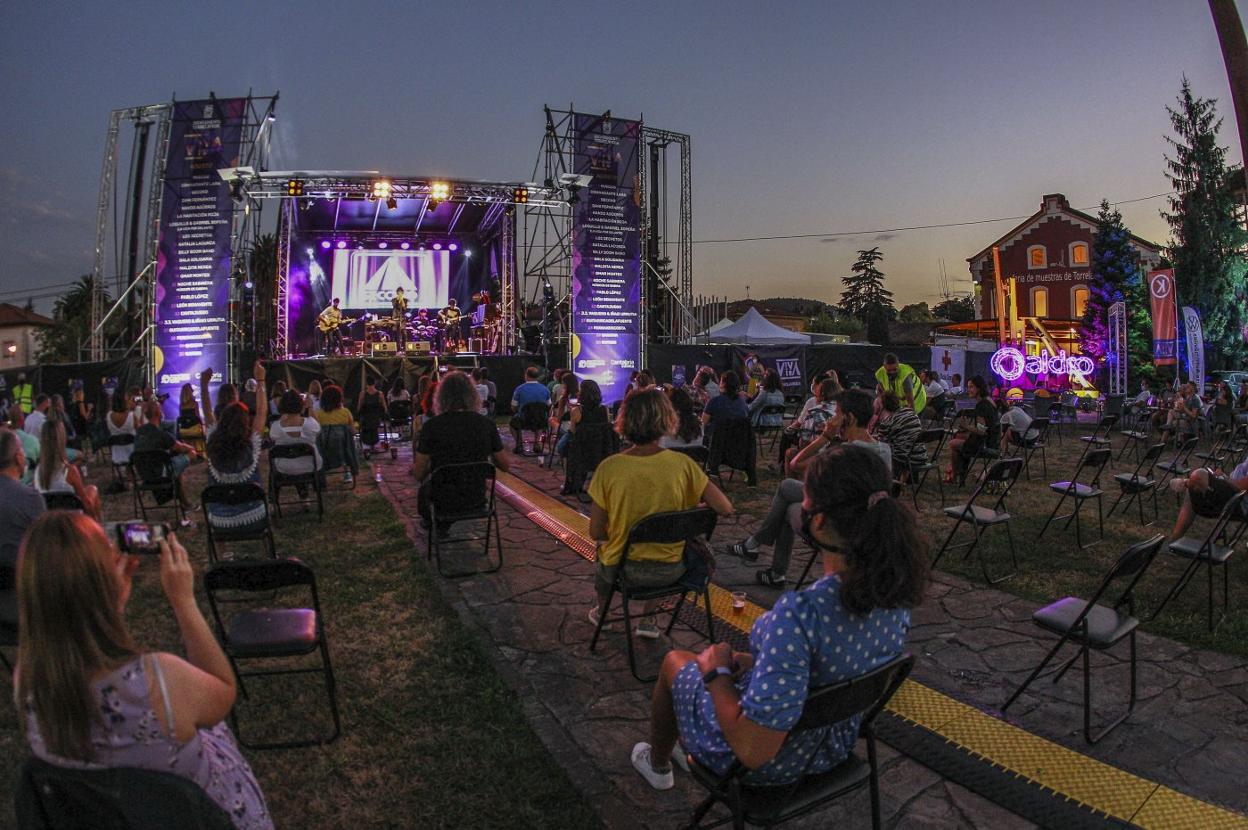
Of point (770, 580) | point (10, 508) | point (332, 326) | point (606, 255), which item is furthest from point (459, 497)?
point (332, 326)

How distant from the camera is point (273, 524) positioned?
778 cm

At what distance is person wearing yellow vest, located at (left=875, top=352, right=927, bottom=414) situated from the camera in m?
9.74

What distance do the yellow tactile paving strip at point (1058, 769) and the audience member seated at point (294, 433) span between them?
236 inches

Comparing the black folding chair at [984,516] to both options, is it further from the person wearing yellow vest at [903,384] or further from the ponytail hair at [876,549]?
the ponytail hair at [876,549]

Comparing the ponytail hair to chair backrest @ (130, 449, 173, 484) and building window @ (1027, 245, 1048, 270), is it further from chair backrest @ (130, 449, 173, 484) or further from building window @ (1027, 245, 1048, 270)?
building window @ (1027, 245, 1048, 270)

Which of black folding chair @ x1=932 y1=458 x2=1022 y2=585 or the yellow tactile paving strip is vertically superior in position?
black folding chair @ x1=932 y1=458 x2=1022 y2=585

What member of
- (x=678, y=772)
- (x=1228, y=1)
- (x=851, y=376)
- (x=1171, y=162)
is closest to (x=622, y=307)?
(x=851, y=376)

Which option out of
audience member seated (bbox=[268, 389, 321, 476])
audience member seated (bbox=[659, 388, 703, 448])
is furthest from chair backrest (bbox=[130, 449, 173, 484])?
audience member seated (bbox=[659, 388, 703, 448])

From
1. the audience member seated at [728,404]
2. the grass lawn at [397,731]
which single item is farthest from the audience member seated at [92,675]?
the audience member seated at [728,404]

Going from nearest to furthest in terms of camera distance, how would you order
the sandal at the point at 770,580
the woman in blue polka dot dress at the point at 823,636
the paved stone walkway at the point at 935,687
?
the woman in blue polka dot dress at the point at 823,636
the paved stone walkway at the point at 935,687
the sandal at the point at 770,580

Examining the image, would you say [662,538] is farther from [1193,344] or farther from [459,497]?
[1193,344]

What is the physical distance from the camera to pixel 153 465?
747 centimetres

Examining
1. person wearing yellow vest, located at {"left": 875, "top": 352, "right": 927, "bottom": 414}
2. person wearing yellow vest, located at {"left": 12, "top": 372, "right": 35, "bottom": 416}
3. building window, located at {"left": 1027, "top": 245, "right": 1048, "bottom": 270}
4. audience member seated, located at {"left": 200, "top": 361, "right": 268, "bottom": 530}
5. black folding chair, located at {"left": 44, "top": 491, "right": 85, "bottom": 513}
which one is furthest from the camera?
building window, located at {"left": 1027, "top": 245, "right": 1048, "bottom": 270}

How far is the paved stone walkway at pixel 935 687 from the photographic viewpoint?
3012 millimetres
